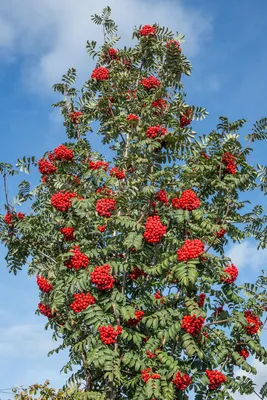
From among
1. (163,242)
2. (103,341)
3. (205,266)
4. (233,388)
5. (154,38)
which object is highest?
(154,38)

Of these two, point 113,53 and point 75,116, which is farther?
point 113,53

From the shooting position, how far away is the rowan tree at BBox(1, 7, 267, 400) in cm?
821

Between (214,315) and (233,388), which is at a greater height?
(214,315)

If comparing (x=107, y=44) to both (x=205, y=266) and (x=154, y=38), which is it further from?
(x=205, y=266)

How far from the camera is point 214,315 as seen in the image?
370 inches

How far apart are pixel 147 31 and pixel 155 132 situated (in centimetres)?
379

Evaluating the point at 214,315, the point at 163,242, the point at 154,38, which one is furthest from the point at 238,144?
the point at 154,38

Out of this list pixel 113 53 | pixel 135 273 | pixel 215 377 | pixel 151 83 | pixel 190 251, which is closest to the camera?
pixel 190 251

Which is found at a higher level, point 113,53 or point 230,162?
point 113,53

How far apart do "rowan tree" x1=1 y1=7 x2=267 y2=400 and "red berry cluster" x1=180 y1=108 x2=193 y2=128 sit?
21 mm

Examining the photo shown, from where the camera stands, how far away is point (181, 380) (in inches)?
314

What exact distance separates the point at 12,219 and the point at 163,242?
3.03 meters

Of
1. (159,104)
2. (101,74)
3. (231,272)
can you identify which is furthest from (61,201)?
(101,74)

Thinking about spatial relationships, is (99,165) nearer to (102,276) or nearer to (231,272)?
(102,276)
